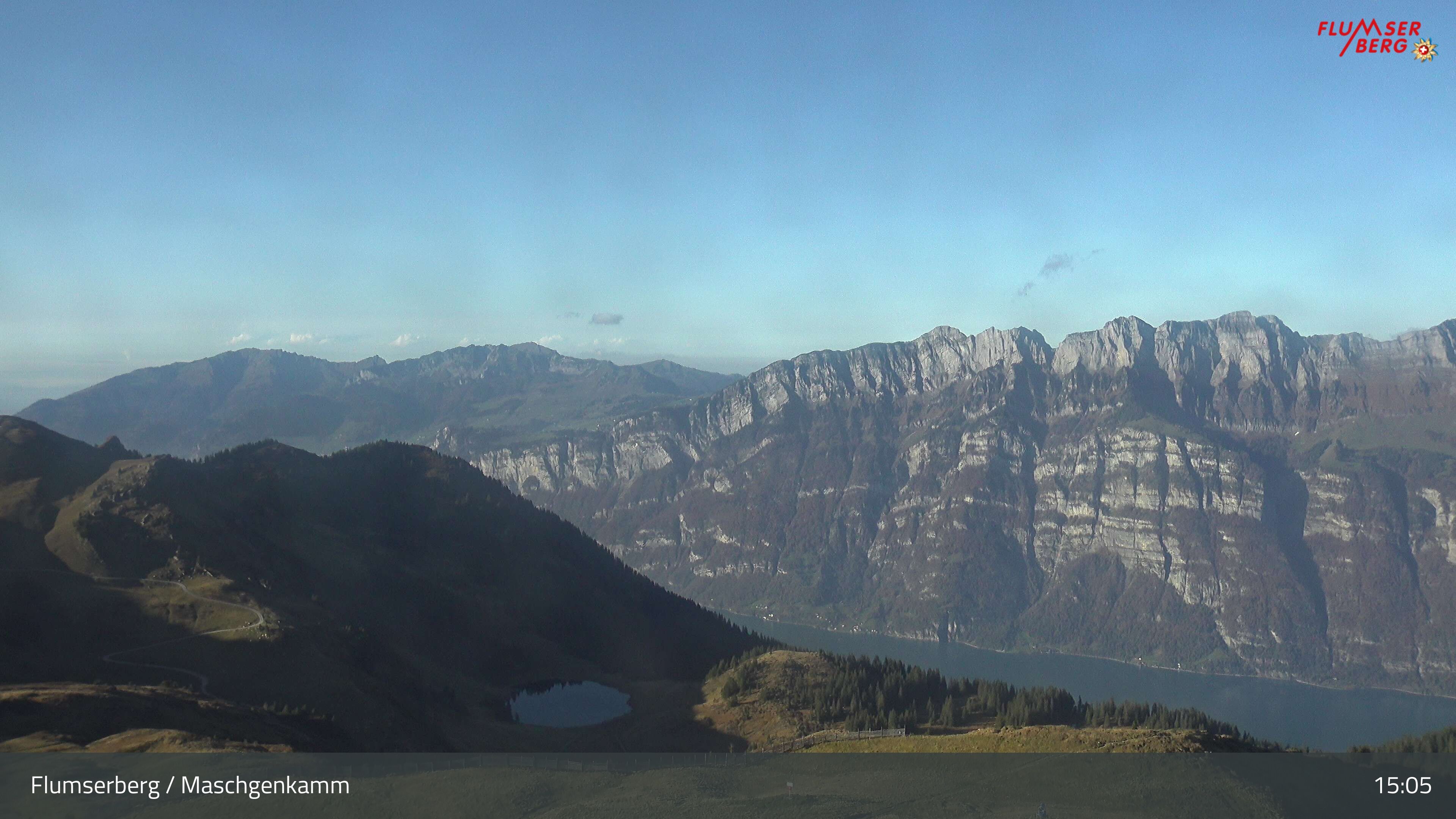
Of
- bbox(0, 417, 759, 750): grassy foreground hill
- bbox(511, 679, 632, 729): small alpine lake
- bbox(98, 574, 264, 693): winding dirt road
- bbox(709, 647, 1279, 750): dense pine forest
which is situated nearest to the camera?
bbox(0, 417, 759, 750): grassy foreground hill

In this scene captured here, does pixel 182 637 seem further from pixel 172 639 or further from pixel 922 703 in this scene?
pixel 922 703

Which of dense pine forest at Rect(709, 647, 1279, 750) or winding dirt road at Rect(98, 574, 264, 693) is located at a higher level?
winding dirt road at Rect(98, 574, 264, 693)

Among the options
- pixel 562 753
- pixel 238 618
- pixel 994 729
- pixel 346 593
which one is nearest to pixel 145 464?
pixel 346 593

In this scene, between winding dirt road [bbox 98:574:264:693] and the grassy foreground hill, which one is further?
winding dirt road [bbox 98:574:264:693]

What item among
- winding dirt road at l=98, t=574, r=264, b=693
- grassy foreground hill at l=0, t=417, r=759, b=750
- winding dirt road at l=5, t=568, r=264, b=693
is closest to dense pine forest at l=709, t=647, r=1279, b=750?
grassy foreground hill at l=0, t=417, r=759, b=750

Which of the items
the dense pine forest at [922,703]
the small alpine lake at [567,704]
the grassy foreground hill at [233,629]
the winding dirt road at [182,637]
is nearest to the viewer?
the grassy foreground hill at [233,629]

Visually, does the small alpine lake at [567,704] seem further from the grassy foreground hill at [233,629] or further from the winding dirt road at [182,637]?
the winding dirt road at [182,637]

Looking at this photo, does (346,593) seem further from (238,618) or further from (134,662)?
(134,662)

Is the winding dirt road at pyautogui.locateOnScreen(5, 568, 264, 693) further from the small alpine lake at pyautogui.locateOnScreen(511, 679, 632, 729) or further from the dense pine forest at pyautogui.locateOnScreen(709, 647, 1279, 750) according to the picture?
the dense pine forest at pyautogui.locateOnScreen(709, 647, 1279, 750)

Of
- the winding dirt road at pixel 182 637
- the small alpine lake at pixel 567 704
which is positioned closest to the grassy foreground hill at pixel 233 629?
the winding dirt road at pixel 182 637
